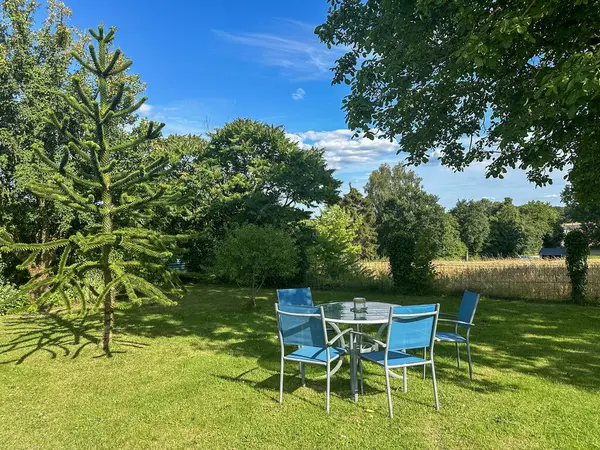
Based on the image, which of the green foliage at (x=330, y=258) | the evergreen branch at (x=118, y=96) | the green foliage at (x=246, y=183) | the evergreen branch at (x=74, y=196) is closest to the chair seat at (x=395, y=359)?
the evergreen branch at (x=74, y=196)

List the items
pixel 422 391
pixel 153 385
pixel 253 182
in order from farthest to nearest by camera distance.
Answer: pixel 253 182 → pixel 153 385 → pixel 422 391

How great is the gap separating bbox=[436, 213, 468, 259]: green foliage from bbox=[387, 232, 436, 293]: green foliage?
28.0 m

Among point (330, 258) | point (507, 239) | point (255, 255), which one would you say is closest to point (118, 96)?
point (255, 255)

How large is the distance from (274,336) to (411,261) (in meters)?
7.56

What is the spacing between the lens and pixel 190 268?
709 inches

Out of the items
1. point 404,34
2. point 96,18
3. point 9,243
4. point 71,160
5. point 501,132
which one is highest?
point 96,18

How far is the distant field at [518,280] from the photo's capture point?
36.3 ft

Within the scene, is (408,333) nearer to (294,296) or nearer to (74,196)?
(294,296)

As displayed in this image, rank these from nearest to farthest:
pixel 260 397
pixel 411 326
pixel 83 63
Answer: pixel 411 326 < pixel 260 397 < pixel 83 63

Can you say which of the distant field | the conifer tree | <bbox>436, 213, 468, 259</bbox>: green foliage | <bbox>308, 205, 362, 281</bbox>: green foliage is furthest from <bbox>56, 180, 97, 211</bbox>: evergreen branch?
<bbox>436, 213, 468, 259</bbox>: green foliage

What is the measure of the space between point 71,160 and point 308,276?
31.2 ft

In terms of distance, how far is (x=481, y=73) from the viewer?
18.1 ft

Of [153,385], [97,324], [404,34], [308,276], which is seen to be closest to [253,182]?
[308,276]

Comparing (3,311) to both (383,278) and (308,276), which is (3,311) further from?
(383,278)
